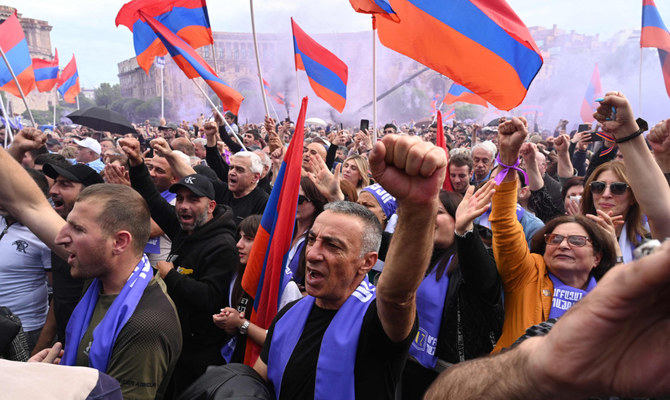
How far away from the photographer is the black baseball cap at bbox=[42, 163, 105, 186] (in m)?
3.64

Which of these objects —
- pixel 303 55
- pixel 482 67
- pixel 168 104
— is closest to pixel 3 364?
pixel 482 67

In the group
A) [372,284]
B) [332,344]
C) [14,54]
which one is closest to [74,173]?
[372,284]

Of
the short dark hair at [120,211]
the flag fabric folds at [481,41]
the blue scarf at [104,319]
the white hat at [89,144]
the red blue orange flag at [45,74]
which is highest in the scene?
the red blue orange flag at [45,74]

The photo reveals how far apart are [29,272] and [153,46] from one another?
4.84 meters

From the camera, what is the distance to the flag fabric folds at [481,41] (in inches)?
147

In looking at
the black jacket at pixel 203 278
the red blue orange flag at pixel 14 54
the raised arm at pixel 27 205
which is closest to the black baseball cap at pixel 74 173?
the black jacket at pixel 203 278

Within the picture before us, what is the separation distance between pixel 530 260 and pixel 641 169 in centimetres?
68

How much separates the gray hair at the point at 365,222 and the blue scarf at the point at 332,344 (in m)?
0.17

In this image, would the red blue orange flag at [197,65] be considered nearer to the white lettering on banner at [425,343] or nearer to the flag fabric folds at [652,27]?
the white lettering on banner at [425,343]

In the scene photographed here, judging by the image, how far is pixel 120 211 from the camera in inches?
90.5

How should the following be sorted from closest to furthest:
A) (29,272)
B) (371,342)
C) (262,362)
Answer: (371,342), (262,362), (29,272)

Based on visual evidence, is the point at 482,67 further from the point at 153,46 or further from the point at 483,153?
the point at 153,46

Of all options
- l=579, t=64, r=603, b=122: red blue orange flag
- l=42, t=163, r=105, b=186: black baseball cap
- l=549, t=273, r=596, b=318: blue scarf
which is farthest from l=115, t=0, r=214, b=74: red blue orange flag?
l=579, t=64, r=603, b=122: red blue orange flag

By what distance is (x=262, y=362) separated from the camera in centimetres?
212
